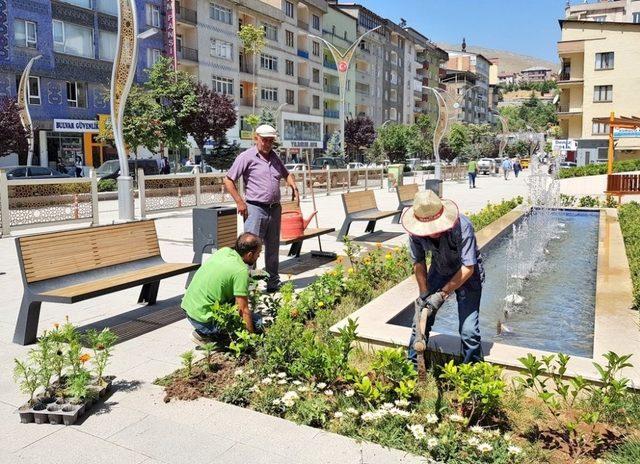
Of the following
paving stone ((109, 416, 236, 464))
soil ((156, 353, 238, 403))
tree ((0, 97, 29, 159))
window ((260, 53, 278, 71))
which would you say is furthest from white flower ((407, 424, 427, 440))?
window ((260, 53, 278, 71))

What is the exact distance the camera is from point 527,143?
339ft

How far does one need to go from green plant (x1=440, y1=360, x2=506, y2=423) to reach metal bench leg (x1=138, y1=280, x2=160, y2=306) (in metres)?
3.90

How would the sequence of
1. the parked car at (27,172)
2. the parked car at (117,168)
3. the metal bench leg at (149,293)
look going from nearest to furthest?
1. the metal bench leg at (149,293)
2. the parked car at (27,172)
3. the parked car at (117,168)

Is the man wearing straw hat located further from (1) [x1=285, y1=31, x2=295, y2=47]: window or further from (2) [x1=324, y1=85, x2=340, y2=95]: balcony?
(2) [x1=324, y1=85, x2=340, y2=95]: balcony

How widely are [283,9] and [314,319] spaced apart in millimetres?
53212

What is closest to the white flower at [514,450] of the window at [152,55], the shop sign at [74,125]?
the shop sign at [74,125]

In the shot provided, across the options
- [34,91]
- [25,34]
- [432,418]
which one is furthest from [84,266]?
[25,34]

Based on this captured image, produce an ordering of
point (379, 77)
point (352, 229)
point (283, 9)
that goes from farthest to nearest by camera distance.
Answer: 1. point (379, 77)
2. point (283, 9)
3. point (352, 229)

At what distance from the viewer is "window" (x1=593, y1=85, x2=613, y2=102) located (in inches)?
2089

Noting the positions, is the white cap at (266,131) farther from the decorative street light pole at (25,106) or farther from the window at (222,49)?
the window at (222,49)

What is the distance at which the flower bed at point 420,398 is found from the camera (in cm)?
337

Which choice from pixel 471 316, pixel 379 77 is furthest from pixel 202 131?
pixel 379 77

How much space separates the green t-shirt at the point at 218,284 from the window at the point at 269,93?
160ft

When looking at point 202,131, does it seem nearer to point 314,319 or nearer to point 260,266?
point 260,266
